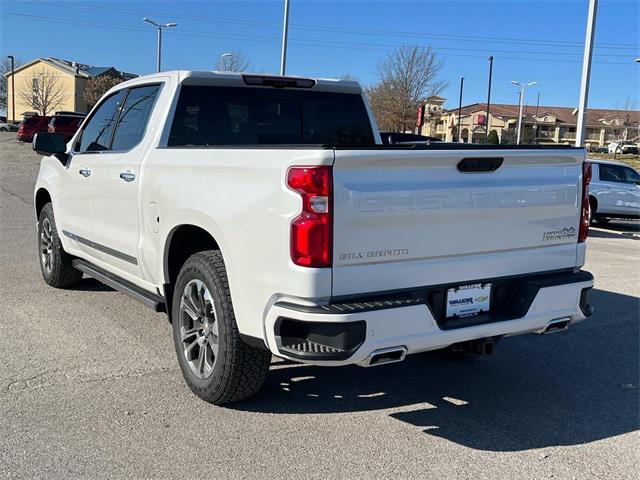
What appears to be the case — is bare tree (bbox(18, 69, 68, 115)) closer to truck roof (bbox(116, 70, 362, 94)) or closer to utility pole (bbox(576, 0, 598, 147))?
utility pole (bbox(576, 0, 598, 147))

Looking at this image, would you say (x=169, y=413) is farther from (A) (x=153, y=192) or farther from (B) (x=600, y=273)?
(B) (x=600, y=273)

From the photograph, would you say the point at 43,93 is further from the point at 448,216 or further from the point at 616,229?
the point at 448,216

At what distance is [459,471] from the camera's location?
10.6 ft

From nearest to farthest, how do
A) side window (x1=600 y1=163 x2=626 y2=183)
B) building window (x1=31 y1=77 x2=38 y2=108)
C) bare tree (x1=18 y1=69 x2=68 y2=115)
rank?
1. side window (x1=600 y1=163 x2=626 y2=183)
2. building window (x1=31 y1=77 x2=38 y2=108)
3. bare tree (x1=18 y1=69 x2=68 y2=115)

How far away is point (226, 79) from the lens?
16.3ft

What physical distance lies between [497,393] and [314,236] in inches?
80.2

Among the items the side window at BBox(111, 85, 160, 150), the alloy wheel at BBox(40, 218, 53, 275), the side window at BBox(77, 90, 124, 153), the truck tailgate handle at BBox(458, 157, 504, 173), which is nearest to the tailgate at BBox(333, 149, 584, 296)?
the truck tailgate handle at BBox(458, 157, 504, 173)

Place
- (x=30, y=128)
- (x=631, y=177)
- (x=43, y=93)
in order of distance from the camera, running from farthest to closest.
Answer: (x=43, y=93) < (x=30, y=128) < (x=631, y=177)

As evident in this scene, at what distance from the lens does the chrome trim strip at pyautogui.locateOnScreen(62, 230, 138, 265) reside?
4.80m

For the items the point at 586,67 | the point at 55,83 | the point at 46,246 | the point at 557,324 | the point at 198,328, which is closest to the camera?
the point at 557,324

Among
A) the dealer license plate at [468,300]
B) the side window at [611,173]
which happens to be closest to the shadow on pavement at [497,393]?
the dealer license plate at [468,300]

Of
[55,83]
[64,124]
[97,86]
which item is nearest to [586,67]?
[64,124]

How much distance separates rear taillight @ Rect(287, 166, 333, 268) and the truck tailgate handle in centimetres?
84

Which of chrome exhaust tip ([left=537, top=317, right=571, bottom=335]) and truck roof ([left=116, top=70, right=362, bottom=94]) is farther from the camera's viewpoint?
truck roof ([left=116, top=70, right=362, bottom=94])
